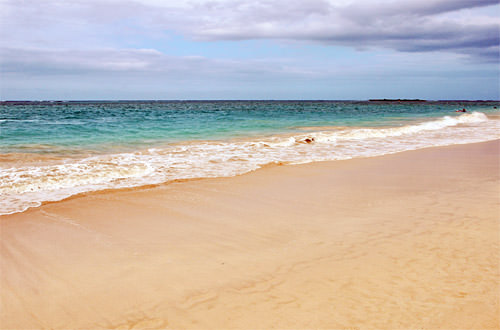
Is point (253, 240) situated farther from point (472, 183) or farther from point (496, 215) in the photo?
point (472, 183)

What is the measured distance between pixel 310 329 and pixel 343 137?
599 inches

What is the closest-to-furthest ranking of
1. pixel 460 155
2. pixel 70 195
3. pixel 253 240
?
pixel 253 240 < pixel 70 195 < pixel 460 155

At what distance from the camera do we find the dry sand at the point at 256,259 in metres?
3.16

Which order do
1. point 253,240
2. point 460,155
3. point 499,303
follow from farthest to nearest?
point 460,155
point 253,240
point 499,303

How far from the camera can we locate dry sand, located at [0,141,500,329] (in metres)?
3.16

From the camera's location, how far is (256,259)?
4180 mm

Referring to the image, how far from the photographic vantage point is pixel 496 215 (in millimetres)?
5551

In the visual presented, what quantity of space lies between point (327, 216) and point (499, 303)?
2.60 m

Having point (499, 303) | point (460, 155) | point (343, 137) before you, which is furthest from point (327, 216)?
point (343, 137)

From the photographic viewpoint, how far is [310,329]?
9.71 feet

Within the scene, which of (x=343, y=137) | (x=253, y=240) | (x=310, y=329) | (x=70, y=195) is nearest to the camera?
(x=310, y=329)

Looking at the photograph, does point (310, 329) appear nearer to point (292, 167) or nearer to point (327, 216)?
point (327, 216)

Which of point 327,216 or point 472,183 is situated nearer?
point 327,216

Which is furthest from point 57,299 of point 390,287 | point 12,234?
point 390,287
